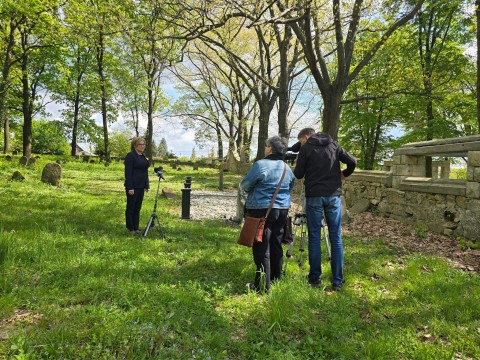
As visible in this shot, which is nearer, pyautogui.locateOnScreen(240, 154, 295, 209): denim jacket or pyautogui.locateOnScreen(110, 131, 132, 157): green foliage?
pyautogui.locateOnScreen(240, 154, 295, 209): denim jacket

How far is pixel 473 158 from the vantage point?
5973mm

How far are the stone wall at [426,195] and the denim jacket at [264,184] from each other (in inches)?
166

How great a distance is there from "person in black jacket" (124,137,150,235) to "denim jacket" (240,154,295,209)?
313 centimetres

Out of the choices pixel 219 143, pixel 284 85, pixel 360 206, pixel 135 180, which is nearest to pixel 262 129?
pixel 284 85

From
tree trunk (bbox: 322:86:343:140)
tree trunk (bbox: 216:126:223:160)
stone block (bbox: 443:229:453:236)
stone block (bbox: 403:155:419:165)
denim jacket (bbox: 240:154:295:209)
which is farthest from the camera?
tree trunk (bbox: 216:126:223:160)

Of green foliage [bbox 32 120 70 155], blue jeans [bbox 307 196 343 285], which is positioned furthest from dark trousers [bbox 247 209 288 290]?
green foliage [bbox 32 120 70 155]

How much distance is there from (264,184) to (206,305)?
4.93ft

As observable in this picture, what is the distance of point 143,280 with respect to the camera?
13.3 feet

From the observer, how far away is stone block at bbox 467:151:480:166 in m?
5.89

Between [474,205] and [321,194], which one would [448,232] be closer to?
[474,205]

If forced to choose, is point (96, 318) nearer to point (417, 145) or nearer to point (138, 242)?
point (138, 242)

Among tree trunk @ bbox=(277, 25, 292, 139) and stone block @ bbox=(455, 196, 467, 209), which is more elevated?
tree trunk @ bbox=(277, 25, 292, 139)

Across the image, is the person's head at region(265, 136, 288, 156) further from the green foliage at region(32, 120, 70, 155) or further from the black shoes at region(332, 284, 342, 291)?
the green foliage at region(32, 120, 70, 155)

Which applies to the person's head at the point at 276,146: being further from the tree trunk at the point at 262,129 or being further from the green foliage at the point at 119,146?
the green foliage at the point at 119,146
